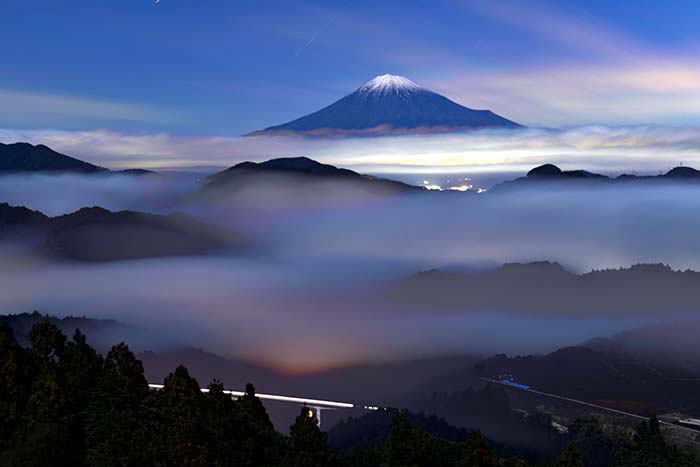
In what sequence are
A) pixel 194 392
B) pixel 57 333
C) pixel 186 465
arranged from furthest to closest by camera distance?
pixel 57 333 < pixel 194 392 < pixel 186 465

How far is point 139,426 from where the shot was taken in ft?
274

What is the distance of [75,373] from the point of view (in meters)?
95.5

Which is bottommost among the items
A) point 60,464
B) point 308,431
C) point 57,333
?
point 60,464

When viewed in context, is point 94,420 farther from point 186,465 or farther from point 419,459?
point 419,459

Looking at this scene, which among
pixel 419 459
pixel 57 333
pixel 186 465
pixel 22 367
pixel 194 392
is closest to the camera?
pixel 186 465

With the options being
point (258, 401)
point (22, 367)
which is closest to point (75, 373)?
point (22, 367)

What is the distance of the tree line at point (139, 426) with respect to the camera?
7606 centimetres

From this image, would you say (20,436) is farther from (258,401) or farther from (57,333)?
(258,401)

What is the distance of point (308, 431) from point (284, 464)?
4711 mm

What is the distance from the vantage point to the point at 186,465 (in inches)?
2872

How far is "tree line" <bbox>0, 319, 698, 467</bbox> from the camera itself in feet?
250

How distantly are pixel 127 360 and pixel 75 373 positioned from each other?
8815mm

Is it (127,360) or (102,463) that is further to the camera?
(127,360)

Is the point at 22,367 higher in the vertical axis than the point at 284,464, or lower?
higher
